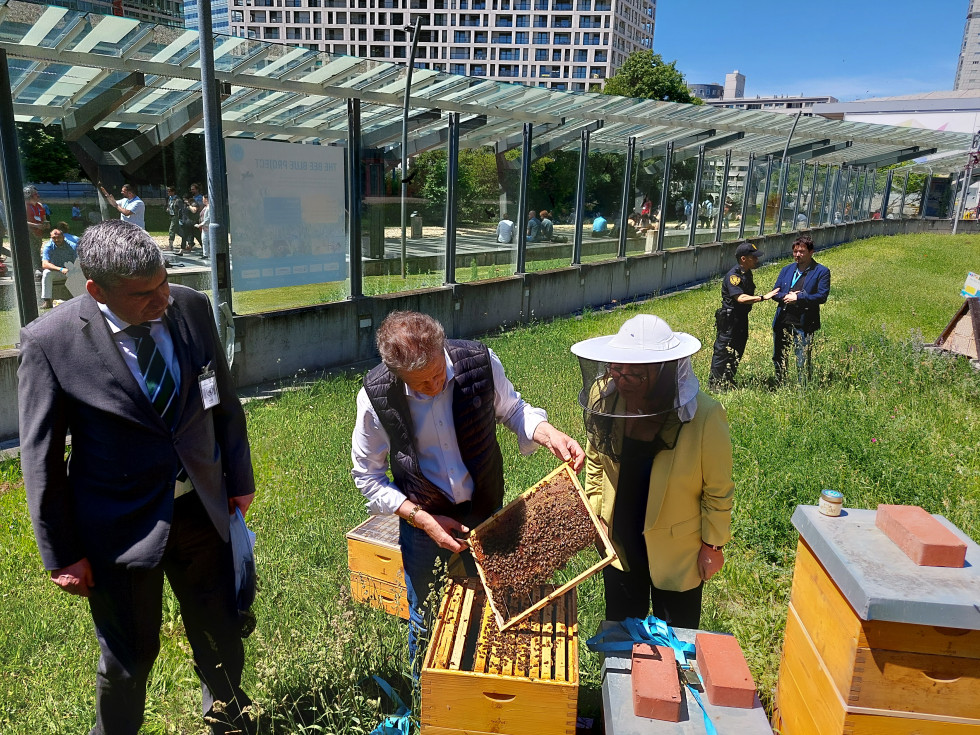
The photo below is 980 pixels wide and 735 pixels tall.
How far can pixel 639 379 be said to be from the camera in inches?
103

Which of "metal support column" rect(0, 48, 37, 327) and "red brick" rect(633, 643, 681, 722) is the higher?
"metal support column" rect(0, 48, 37, 327)

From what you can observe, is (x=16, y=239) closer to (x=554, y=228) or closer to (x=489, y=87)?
(x=489, y=87)

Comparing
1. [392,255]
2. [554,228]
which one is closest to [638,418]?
[392,255]

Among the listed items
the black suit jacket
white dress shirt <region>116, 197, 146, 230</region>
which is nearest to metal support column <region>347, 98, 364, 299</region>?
white dress shirt <region>116, 197, 146, 230</region>

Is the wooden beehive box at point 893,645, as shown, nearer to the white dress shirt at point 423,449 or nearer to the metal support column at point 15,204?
the white dress shirt at point 423,449

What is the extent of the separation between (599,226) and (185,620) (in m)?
12.6

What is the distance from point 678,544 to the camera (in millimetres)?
2850

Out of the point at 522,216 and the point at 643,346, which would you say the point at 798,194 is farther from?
the point at 643,346

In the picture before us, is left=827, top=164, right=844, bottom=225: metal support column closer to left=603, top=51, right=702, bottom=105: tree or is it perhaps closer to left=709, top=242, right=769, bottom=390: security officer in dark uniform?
left=709, top=242, right=769, bottom=390: security officer in dark uniform

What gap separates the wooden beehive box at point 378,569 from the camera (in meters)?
3.48

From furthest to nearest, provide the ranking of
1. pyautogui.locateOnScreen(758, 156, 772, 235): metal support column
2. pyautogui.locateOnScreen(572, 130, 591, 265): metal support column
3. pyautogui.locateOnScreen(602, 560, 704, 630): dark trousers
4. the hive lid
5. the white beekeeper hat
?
pyautogui.locateOnScreen(758, 156, 772, 235): metal support column
pyautogui.locateOnScreen(572, 130, 591, 265): metal support column
pyautogui.locateOnScreen(602, 560, 704, 630): dark trousers
the white beekeeper hat
the hive lid

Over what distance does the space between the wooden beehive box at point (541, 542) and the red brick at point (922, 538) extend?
0.90 m

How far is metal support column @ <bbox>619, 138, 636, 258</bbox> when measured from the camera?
1502 cm

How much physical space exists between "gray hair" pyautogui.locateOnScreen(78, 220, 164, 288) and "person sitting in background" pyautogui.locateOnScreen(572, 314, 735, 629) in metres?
1.62
